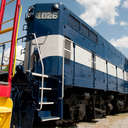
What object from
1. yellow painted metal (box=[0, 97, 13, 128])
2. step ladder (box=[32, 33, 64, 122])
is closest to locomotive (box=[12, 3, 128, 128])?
step ladder (box=[32, 33, 64, 122])

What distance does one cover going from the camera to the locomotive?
439 centimetres

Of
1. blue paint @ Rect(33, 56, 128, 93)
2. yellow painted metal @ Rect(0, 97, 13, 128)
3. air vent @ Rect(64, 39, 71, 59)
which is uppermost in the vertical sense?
air vent @ Rect(64, 39, 71, 59)

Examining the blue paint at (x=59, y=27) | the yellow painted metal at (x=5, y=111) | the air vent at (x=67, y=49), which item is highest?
the blue paint at (x=59, y=27)

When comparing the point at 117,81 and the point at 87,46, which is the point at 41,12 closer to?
the point at 87,46

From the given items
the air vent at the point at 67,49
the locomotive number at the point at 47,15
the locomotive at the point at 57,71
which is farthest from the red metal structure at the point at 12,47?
the air vent at the point at 67,49

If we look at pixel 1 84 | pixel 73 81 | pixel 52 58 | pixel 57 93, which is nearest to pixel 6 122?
pixel 1 84

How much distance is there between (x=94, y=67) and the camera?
7.48 m

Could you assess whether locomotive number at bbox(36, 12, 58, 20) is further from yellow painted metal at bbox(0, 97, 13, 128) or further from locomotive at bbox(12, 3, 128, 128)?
yellow painted metal at bbox(0, 97, 13, 128)

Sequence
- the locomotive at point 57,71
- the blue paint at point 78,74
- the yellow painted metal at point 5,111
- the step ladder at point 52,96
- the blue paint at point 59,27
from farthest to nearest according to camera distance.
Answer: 1. the blue paint at point 59,27
2. the blue paint at point 78,74
3. the step ladder at point 52,96
4. the locomotive at point 57,71
5. the yellow painted metal at point 5,111

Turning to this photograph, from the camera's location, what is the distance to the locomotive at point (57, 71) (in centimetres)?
439

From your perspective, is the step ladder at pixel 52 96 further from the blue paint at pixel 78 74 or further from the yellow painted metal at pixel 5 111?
the yellow painted metal at pixel 5 111

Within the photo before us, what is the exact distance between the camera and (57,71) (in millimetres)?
5195

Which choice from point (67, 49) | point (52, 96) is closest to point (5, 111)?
point (52, 96)

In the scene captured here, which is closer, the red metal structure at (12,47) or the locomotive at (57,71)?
the red metal structure at (12,47)
